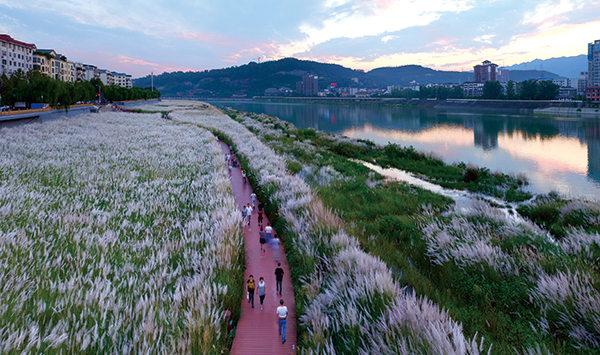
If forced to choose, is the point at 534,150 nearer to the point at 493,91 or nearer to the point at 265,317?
the point at 265,317

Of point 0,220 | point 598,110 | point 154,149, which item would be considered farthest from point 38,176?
point 598,110

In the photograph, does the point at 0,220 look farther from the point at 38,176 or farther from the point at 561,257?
the point at 561,257

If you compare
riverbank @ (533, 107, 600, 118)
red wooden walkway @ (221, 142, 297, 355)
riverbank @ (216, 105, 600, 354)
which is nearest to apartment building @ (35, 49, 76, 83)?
red wooden walkway @ (221, 142, 297, 355)

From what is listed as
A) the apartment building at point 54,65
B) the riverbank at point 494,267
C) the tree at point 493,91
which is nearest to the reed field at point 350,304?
the riverbank at point 494,267

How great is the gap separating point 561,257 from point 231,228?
8997 mm

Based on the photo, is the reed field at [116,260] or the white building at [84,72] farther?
the white building at [84,72]

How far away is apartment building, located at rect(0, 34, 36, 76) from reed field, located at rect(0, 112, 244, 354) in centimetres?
7414

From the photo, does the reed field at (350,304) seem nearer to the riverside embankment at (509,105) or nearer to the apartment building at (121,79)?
the riverside embankment at (509,105)

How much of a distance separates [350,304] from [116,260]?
6036mm

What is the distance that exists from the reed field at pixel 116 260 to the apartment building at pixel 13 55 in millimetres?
74136

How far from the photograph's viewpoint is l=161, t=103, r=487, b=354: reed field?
541 centimetres

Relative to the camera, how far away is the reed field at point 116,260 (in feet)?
19.4

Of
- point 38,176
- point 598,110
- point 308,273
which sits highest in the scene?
point 598,110

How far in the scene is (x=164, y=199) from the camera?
48.6ft
